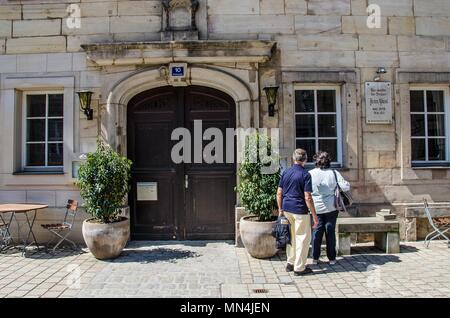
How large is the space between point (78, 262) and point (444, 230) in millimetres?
6130

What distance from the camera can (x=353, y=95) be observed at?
713 cm

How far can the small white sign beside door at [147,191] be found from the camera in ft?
23.5

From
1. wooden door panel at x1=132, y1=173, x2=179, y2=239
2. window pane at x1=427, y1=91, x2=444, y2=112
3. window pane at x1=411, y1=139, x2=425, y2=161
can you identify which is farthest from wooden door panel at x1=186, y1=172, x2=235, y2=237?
window pane at x1=427, y1=91, x2=444, y2=112

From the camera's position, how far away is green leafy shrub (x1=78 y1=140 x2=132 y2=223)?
19.6 feet

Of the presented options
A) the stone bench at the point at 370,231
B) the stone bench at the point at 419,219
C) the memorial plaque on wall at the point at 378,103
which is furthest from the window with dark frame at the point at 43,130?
the stone bench at the point at 419,219

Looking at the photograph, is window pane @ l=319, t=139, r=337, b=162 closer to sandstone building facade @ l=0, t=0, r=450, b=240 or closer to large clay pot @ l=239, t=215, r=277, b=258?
sandstone building facade @ l=0, t=0, r=450, b=240

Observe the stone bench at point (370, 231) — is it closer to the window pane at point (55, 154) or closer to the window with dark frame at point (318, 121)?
the window with dark frame at point (318, 121)

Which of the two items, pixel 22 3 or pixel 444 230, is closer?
pixel 444 230

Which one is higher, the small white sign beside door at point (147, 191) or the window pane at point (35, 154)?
the window pane at point (35, 154)

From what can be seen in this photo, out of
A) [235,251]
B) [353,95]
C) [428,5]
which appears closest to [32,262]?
[235,251]

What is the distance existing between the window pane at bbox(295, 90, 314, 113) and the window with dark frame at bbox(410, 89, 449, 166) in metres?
1.95

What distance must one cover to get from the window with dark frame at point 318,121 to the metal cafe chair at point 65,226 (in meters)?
4.18

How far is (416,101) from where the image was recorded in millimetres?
7434

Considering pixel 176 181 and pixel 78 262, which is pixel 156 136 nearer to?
pixel 176 181
